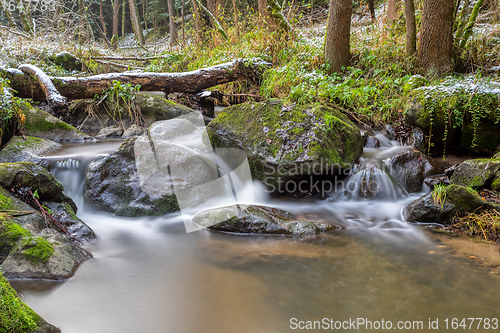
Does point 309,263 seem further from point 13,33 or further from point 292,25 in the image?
point 13,33

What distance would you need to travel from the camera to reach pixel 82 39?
14070 millimetres

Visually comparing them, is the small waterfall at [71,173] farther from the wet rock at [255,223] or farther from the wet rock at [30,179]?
the wet rock at [255,223]

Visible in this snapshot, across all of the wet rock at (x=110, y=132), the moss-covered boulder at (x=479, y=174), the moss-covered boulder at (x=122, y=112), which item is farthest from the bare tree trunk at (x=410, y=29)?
the wet rock at (x=110, y=132)

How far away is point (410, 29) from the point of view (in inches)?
306

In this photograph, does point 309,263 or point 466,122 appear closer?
point 309,263

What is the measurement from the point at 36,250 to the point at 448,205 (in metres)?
4.73

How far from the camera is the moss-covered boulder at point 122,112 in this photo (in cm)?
858

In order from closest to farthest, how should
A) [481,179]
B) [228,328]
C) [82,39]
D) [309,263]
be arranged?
[228,328]
[309,263]
[481,179]
[82,39]

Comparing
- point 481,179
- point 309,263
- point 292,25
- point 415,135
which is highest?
point 292,25

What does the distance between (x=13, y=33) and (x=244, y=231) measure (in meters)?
13.5

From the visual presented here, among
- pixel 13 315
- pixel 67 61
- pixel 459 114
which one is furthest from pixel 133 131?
pixel 459 114

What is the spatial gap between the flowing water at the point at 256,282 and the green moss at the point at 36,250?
10.5 inches

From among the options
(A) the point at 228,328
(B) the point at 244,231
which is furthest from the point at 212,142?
(A) the point at 228,328

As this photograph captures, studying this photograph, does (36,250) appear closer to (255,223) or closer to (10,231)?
(10,231)
